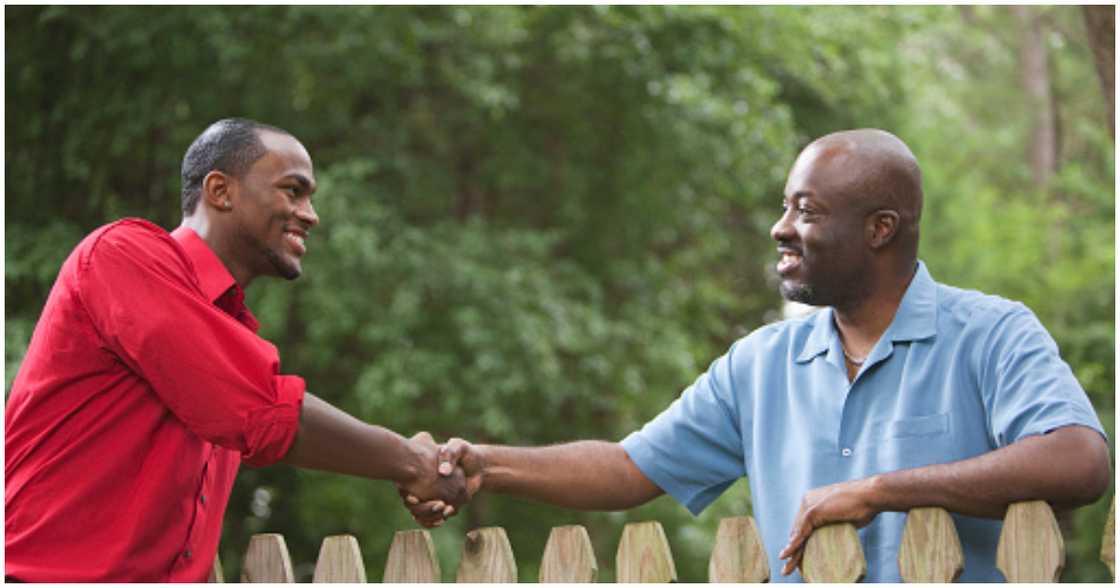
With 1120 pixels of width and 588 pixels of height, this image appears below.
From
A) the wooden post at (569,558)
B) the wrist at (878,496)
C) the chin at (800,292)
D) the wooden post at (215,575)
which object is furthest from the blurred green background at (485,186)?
the wrist at (878,496)

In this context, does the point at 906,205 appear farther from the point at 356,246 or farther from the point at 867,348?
the point at 356,246

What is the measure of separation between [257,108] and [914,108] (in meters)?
7.37

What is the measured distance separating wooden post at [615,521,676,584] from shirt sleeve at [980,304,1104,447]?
0.73 m

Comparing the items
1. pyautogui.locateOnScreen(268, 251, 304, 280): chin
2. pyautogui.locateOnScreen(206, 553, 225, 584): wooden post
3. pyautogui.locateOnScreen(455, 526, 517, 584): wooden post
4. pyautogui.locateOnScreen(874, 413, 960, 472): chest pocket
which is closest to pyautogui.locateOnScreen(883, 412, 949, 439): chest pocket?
pyautogui.locateOnScreen(874, 413, 960, 472): chest pocket

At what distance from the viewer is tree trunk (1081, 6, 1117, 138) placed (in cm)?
466

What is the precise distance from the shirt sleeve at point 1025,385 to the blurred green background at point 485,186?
5704mm

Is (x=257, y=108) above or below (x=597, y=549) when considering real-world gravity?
above

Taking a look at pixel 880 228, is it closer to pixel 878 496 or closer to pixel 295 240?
pixel 878 496

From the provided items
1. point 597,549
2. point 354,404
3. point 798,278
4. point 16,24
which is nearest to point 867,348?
point 798,278

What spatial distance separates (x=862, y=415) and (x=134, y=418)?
1.51 m

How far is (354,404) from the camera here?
1055 cm

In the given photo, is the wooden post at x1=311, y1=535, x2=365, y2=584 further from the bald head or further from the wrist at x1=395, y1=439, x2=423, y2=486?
the bald head

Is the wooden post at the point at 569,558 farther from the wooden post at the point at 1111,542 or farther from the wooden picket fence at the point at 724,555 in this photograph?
the wooden post at the point at 1111,542

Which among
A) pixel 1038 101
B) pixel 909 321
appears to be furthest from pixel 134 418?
pixel 1038 101
